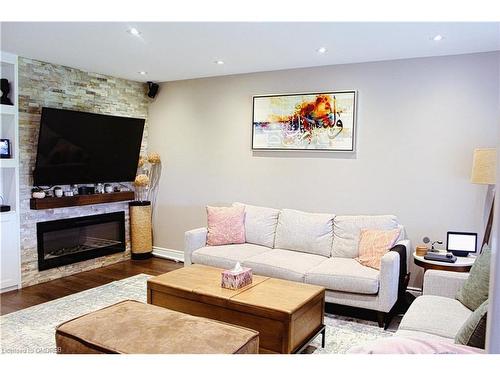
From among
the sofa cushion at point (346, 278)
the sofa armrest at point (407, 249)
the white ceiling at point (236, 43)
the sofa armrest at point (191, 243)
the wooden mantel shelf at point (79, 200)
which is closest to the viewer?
the white ceiling at point (236, 43)

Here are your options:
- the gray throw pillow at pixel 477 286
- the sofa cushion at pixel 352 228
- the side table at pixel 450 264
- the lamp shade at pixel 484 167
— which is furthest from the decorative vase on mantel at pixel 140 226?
the gray throw pillow at pixel 477 286

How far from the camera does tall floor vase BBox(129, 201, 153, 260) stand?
228 inches

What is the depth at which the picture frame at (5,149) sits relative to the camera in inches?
169

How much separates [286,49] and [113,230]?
354 cm

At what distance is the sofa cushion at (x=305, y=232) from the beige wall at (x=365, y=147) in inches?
16.2

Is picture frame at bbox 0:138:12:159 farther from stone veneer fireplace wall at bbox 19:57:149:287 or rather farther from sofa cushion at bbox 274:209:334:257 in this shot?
sofa cushion at bbox 274:209:334:257

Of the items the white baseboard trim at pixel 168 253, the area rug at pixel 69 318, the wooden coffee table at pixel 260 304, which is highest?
the wooden coffee table at pixel 260 304

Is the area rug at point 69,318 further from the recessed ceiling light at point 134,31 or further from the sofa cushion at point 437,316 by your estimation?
the recessed ceiling light at point 134,31

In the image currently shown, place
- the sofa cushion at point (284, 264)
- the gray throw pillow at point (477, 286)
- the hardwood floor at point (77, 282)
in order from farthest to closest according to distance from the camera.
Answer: the hardwood floor at point (77, 282)
the sofa cushion at point (284, 264)
the gray throw pillow at point (477, 286)

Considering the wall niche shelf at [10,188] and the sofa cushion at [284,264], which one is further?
the wall niche shelf at [10,188]

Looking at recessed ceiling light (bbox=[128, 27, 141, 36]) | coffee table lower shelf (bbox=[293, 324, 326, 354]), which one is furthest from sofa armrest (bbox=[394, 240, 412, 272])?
recessed ceiling light (bbox=[128, 27, 141, 36])

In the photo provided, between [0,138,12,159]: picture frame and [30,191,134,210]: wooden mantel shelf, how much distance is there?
1.84 feet

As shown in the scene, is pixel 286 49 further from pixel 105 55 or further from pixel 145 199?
pixel 145 199

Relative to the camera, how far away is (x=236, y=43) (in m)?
3.80
